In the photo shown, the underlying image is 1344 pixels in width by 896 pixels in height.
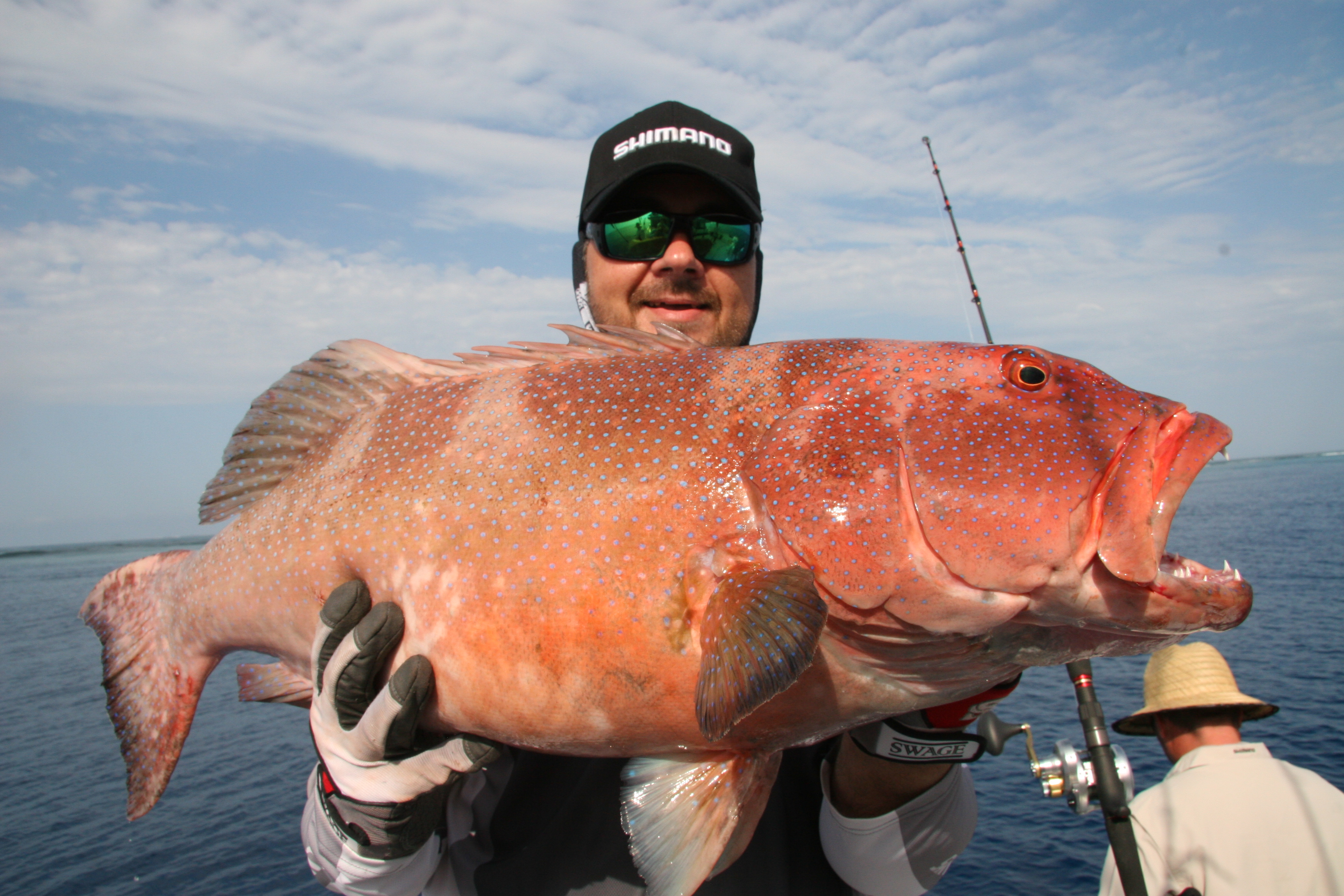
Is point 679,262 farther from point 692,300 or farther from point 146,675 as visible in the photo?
point 146,675

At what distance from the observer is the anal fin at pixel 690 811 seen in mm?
1949

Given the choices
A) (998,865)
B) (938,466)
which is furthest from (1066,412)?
(998,865)

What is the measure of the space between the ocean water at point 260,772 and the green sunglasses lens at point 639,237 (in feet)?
27.6

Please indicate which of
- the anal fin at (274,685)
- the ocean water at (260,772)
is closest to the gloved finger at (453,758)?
the anal fin at (274,685)

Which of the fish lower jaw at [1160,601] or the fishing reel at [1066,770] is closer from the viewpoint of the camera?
the fish lower jaw at [1160,601]

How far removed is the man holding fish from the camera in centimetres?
221

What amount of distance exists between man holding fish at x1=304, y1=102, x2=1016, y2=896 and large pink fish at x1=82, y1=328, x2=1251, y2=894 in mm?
141

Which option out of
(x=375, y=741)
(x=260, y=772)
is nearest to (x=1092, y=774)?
(x=375, y=741)

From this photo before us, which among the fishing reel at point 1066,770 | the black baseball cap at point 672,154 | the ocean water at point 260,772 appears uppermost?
the black baseball cap at point 672,154

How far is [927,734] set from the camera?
7.64 feet

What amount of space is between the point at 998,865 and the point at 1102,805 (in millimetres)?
6026

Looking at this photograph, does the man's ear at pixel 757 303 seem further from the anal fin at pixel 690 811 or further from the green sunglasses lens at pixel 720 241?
the anal fin at pixel 690 811

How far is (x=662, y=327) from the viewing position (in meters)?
2.47

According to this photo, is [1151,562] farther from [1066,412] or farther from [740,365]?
[740,365]
